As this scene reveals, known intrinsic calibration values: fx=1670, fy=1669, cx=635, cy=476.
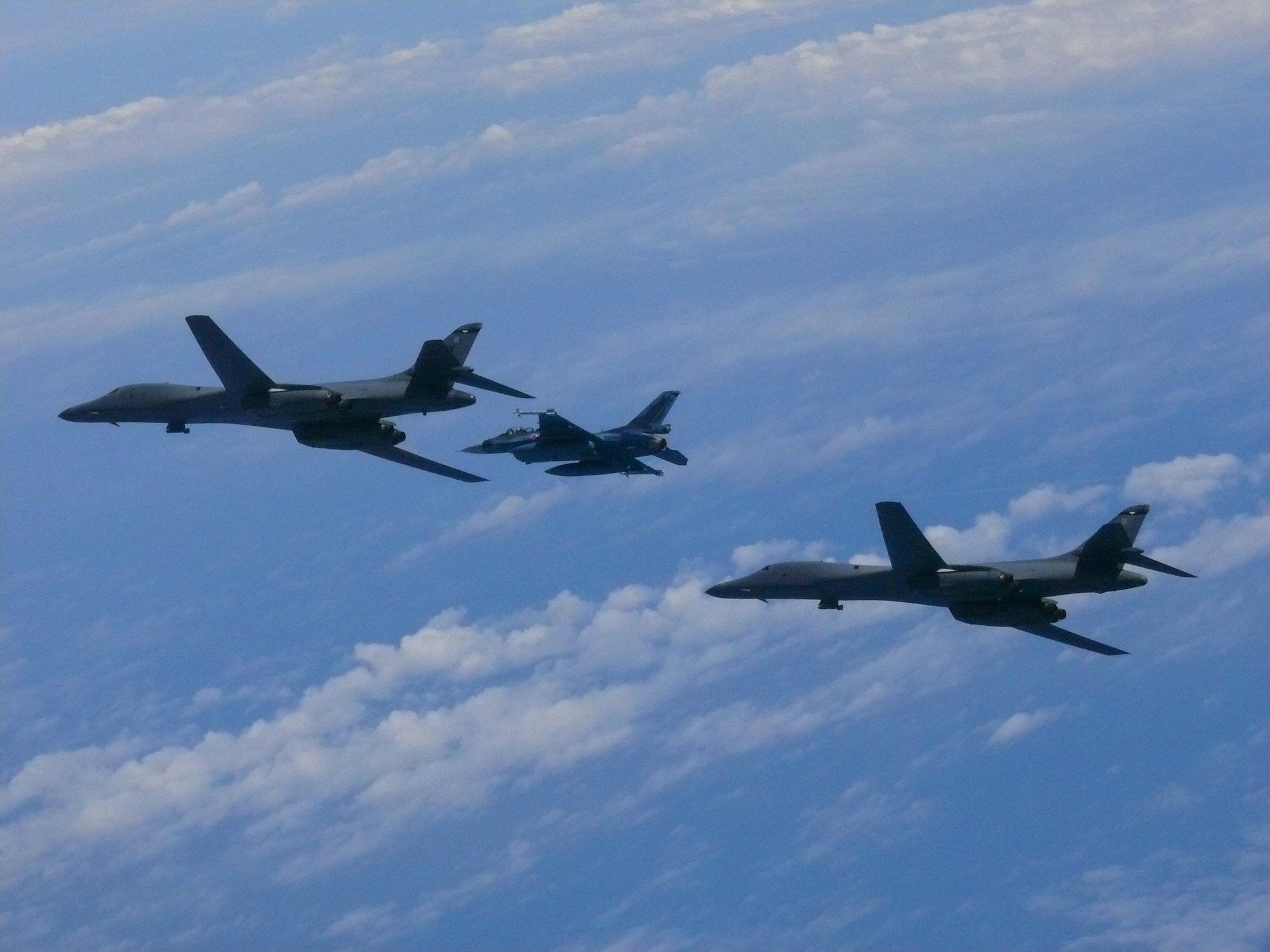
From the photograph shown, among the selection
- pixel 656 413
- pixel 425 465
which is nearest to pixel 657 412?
pixel 656 413

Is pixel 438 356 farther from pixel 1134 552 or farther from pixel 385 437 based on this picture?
pixel 1134 552

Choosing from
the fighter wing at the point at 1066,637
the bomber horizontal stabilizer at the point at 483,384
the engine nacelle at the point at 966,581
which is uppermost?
the bomber horizontal stabilizer at the point at 483,384

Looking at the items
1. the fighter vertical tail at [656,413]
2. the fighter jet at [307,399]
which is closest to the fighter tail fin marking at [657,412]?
the fighter vertical tail at [656,413]

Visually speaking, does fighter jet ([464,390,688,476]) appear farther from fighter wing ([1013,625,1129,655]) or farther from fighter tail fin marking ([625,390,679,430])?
fighter wing ([1013,625,1129,655])

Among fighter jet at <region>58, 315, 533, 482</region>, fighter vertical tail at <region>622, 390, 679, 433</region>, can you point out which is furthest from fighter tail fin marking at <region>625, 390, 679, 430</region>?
fighter jet at <region>58, 315, 533, 482</region>

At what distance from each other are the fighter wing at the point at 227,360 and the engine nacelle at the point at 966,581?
27.2 metres

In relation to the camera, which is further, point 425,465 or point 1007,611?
point 425,465

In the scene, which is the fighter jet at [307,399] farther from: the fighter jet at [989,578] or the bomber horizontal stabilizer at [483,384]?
the fighter jet at [989,578]

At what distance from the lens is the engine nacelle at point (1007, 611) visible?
6744cm

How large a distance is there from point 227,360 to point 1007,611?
32.7 metres

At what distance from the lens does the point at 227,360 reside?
216 feet

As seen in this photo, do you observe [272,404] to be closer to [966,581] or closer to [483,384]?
[483,384]

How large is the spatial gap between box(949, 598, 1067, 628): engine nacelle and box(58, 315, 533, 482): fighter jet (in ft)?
66.0

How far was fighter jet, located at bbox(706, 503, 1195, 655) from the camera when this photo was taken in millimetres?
65375
